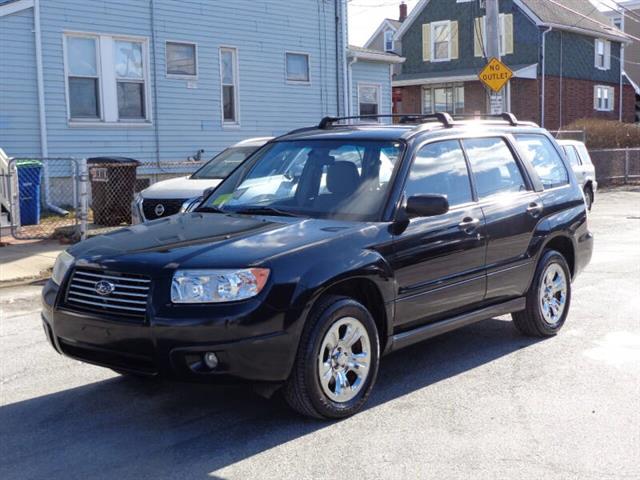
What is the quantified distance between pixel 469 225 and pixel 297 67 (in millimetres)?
14867

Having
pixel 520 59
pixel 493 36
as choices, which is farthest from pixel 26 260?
pixel 520 59

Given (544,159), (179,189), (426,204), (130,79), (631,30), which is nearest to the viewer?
(426,204)

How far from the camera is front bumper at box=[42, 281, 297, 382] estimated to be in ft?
15.1

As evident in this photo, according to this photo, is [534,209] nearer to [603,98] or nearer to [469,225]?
[469,225]

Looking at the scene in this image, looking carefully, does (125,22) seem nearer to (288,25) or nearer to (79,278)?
(288,25)

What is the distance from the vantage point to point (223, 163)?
1305 cm

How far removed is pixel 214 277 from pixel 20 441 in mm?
1481

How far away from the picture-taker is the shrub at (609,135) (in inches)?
1180

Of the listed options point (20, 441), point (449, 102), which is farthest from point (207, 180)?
point (449, 102)

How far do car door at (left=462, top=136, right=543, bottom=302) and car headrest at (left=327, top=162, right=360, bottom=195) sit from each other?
3.58ft

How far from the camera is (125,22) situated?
16.7 meters

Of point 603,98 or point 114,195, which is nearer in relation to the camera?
point 114,195

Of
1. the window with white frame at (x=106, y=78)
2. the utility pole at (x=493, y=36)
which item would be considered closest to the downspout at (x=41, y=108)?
the window with white frame at (x=106, y=78)

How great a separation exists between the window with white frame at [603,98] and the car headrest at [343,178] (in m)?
37.5
